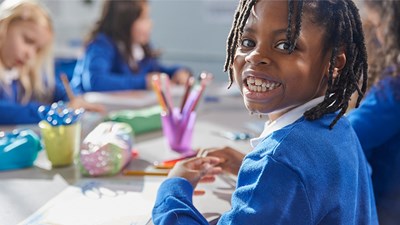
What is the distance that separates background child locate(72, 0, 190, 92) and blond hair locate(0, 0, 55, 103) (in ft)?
1.34

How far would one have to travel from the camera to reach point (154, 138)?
4.24 feet

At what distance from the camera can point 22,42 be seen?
1519 mm

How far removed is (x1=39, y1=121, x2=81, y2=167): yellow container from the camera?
3.44 ft

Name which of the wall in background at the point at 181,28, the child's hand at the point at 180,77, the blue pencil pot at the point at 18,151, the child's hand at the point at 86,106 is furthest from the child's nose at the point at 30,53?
the wall in background at the point at 181,28

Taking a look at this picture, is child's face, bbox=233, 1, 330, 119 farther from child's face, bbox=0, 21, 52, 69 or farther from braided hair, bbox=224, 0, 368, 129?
child's face, bbox=0, 21, 52, 69

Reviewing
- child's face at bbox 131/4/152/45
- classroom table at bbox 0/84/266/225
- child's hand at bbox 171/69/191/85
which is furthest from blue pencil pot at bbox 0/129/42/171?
child's face at bbox 131/4/152/45

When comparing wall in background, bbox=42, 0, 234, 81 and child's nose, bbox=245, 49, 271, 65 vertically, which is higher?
child's nose, bbox=245, 49, 271, 65

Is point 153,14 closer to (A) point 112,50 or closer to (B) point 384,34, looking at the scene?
(A) point 112,50

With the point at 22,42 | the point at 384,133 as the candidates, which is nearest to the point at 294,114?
the point at 384,133

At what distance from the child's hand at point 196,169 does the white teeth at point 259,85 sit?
0.67 ft

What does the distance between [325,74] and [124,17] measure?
1.64 meters

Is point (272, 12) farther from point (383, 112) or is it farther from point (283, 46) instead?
point (383, 112)

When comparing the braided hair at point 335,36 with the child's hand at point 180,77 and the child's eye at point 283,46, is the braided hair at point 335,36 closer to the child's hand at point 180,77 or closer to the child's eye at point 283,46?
the child's eye at point 283,46

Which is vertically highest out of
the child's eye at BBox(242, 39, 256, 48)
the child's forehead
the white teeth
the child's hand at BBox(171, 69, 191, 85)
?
the child's forehead
